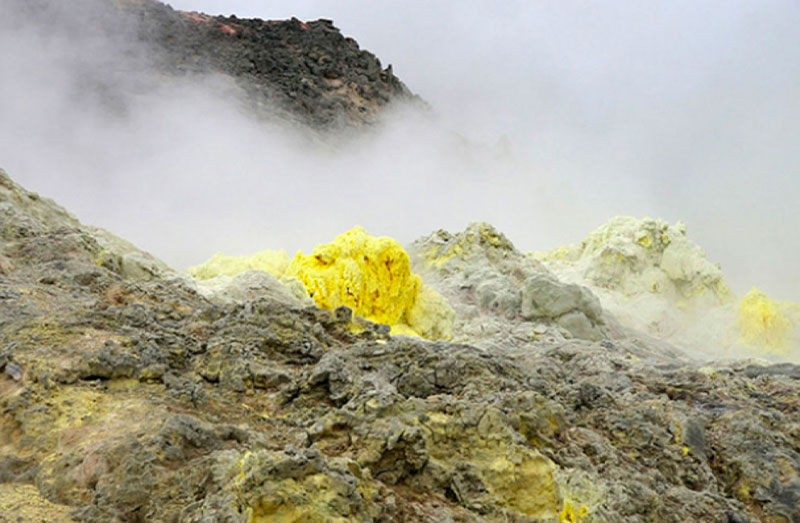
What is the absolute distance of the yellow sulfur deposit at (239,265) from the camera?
45.2 feet

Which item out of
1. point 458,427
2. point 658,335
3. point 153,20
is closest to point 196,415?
point 458,427

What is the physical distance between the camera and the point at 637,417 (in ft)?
15.3

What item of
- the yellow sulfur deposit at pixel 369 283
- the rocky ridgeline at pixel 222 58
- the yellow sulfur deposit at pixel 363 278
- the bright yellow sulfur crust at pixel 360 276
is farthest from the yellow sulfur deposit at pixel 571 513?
the rocky ridgeline at pixel 222 58

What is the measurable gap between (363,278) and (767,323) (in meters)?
15.1

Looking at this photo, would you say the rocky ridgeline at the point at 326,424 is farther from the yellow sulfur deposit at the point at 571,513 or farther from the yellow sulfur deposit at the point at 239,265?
the yellow sulfur deposit at the point at 239,265

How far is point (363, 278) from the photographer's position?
13.1 metres

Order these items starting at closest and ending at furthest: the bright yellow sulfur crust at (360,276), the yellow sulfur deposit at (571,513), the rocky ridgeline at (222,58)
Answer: the yellow sulfur deposit at (571,513)
the bright yellow sulfur crust at (360,276)
the rocky ridgeline at (222,58)

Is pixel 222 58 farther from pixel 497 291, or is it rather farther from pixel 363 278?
pixel 363 278

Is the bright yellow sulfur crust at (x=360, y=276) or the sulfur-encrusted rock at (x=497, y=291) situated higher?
the sulfur-encrusted rock at (x=497, y=291)

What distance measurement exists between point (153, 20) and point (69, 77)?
356 inches

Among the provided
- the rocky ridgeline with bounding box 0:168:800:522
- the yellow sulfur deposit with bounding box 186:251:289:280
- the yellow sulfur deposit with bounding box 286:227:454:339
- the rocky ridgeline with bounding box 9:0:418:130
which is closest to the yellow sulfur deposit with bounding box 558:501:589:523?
the rocky ridgeline with bounding box 0:168:800:522

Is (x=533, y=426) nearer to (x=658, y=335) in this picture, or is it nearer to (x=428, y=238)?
(x=428, y=238)

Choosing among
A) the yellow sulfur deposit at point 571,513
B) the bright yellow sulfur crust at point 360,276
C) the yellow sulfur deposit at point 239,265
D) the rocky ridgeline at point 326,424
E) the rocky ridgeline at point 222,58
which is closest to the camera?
the rocky ridgeline at point 326,424

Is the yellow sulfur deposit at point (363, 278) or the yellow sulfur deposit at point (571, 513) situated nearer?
the yellow sulfur deposit at point (571, 513)
